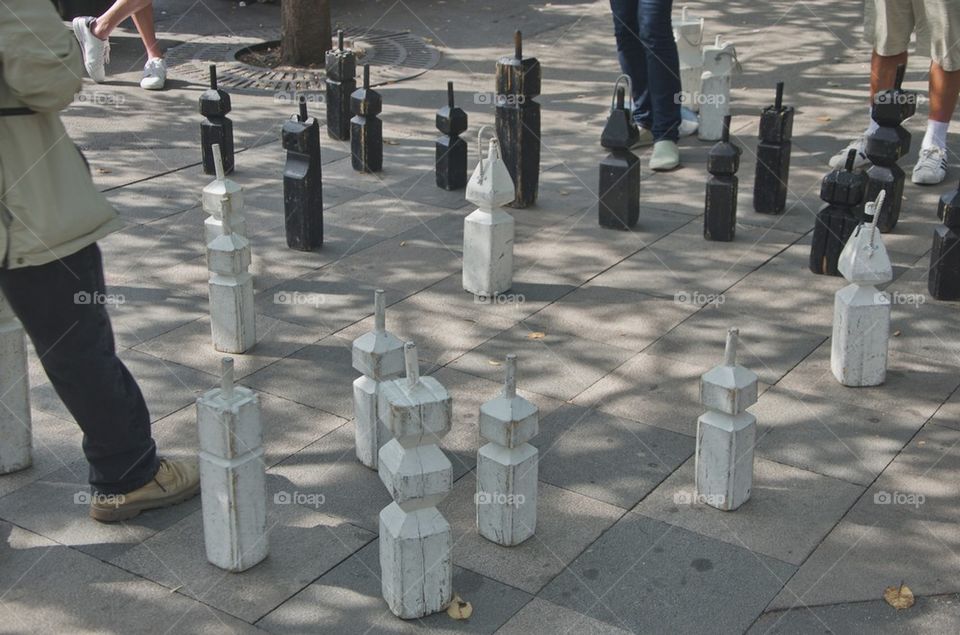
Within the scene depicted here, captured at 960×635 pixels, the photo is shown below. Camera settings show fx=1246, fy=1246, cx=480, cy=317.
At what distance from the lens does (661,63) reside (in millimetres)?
8383

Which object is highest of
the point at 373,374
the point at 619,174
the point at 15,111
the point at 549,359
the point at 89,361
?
the point at 15,111

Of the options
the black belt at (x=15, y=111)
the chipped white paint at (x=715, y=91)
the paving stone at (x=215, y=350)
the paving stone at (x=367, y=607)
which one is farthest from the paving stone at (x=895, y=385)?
the chipped white paint at (x=715, y=91)

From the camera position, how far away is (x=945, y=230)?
6.25 metres

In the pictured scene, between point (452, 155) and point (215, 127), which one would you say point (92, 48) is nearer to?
point (215, 127)

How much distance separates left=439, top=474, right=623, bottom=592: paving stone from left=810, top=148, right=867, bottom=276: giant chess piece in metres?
2.59

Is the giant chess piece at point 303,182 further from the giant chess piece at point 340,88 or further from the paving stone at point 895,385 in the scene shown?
the paving stone at point 895,385

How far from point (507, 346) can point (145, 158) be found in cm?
410

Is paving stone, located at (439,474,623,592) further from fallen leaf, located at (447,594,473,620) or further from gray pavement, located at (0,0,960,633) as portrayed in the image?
fallen leaf, located at (447,594,473,620)

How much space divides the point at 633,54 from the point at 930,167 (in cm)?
217

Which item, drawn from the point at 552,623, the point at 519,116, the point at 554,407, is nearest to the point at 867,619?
the point at 552,623

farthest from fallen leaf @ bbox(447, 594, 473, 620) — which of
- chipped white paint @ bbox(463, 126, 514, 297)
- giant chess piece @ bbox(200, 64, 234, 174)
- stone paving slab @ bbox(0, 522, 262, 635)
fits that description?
giant chess piece @ bbox(200, 64, 234, 174)

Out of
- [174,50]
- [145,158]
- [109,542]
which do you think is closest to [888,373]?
[109,542]

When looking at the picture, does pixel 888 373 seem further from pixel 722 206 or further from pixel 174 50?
pixel 174 50

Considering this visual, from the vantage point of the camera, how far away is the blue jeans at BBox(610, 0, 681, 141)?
8359 mm
